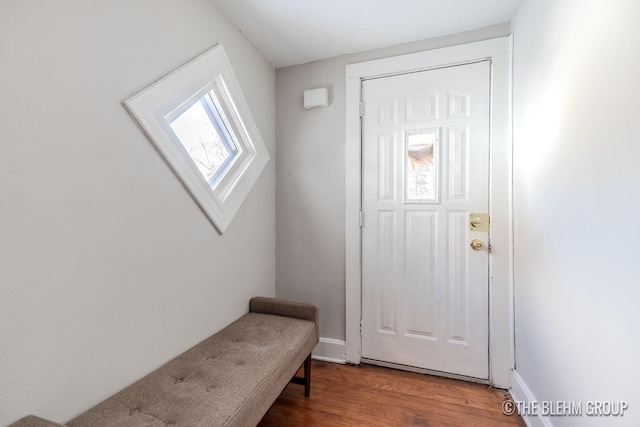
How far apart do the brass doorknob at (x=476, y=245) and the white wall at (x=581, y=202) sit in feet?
0.85

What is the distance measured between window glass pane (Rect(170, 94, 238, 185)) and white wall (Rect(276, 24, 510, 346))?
56 cm

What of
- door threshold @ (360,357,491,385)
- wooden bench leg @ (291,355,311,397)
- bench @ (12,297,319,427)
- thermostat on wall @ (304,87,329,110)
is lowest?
door threshold @ (360,357,491,385)

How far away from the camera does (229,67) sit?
1.75 m

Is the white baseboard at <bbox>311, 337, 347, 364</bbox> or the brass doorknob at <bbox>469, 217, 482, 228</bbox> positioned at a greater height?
the brass doorknob at <bbox>469, 217, 482, 228</bbox>

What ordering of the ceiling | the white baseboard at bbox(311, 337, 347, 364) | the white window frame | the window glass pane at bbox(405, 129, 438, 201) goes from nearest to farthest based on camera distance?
the white window frame, the ceiling, the window glass pane at bbox(405, 129, 438, 201), the white baseboard at bbox(311, 337, 347, 364)

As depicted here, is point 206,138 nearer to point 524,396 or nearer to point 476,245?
point 476,245

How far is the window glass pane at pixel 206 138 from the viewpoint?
1.57m

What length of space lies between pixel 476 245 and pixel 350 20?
1.72 m

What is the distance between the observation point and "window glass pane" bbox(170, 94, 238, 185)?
5.14 feet

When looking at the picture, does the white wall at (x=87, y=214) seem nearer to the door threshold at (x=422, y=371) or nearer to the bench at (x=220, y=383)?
the bench at (x=220, y=383)

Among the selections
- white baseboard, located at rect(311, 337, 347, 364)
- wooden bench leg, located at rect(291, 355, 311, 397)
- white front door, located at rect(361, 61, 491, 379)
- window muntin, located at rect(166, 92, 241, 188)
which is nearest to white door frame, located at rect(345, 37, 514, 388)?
white front door, located at rect(361, 61, 491, 379)

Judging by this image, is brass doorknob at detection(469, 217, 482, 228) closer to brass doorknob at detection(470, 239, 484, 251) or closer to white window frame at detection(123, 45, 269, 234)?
brass doorknob at detection(470, 239, 484, 251)

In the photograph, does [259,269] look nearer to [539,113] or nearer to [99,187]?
[99,187]

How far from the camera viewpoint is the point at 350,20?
177 cm
